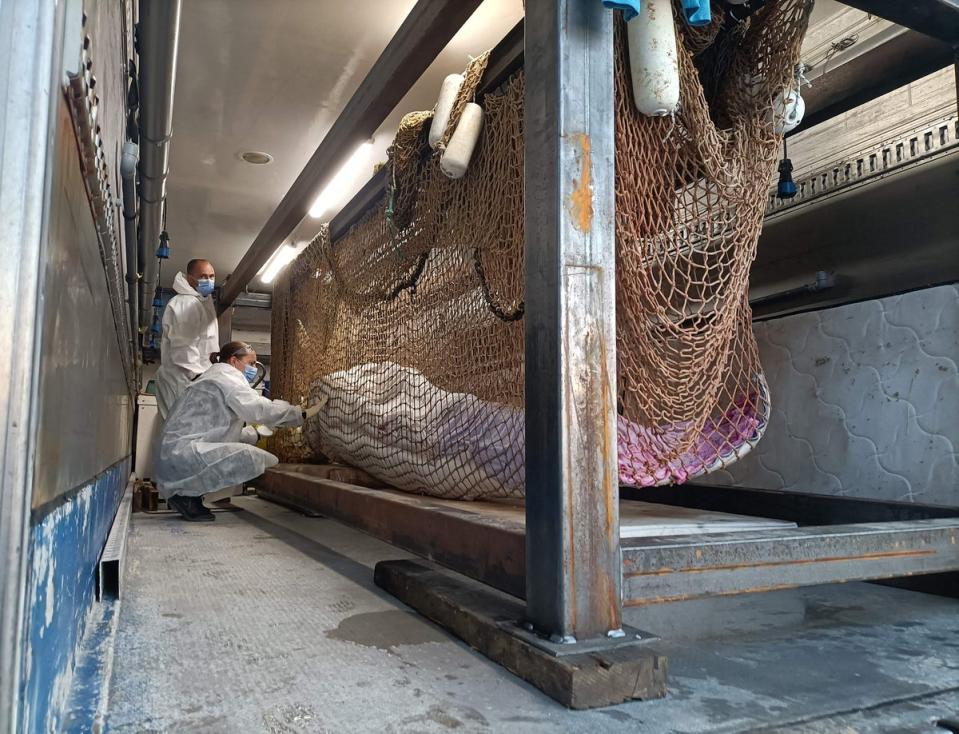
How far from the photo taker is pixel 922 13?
1.71 m

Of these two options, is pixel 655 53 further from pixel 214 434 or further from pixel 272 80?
pixel 272 80

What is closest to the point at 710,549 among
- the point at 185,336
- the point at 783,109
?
the point at 783,109

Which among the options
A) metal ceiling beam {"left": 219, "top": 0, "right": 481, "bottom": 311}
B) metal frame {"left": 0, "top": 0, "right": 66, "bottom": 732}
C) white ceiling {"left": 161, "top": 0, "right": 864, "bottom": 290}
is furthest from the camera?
white ceiling {"left": 161, "top": 0, "right": 864, "bottom": 290}

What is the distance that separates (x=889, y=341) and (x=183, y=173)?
632 centimetres

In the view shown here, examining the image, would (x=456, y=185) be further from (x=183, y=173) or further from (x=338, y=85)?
(x=183, y=173)

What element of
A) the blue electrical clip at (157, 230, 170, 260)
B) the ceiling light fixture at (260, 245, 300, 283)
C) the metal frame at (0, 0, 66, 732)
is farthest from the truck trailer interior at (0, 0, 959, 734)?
the ceiling light fixture at (260, 245, 300, 283)

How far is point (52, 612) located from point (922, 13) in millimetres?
2239

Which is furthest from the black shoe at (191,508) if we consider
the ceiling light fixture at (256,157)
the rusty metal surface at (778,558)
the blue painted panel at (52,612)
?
the ceiling light fixture at (256,157)

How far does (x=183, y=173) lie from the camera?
645 centimetres

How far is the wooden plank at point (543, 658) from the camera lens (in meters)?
1.04

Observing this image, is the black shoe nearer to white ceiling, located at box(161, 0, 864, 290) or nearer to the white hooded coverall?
the white hooded coverall

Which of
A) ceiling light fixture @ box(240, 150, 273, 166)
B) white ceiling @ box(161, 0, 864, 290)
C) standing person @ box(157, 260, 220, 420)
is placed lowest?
standing person @ box(157, 260, 220, 420)

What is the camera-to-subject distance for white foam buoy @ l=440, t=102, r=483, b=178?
1.81 m

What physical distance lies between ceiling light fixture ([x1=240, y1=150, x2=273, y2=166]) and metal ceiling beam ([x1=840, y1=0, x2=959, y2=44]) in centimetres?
541
